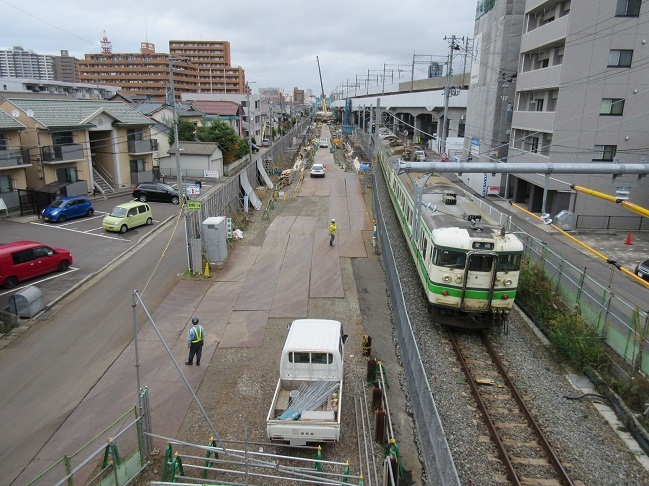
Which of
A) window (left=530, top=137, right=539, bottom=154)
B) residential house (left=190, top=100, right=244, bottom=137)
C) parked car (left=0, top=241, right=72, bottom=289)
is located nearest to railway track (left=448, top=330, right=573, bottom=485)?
parked car (left=0, top=241, right=72, bottom=289)

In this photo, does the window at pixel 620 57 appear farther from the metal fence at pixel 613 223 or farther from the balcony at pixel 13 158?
the balcony at pixel 13 158

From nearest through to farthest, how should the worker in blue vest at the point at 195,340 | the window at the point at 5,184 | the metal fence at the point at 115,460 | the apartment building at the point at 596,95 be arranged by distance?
the metal fence at the point at 115,460
the worker in blue vest at the point at 195,340
the apartment building at the point at 596,95
the window at the point at 5,184

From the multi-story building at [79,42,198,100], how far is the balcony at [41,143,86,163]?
66.3 m

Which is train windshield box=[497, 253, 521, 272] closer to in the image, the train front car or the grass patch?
the train front car

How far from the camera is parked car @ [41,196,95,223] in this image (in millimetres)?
24922

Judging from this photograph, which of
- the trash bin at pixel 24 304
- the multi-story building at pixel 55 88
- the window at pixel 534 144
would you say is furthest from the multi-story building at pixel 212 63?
the trash bin at pixel 24 304

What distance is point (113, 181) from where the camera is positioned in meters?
34.2

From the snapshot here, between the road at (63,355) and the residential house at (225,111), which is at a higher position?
→ the residential house at (225,111)

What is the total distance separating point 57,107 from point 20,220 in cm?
954

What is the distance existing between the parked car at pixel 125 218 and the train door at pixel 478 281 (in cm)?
1755

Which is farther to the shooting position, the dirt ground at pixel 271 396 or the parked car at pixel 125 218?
the parked car at pixel 125 218

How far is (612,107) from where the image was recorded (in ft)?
84.2

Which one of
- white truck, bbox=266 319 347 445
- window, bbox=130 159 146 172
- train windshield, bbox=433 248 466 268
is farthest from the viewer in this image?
window, bbox=130 159 146 172

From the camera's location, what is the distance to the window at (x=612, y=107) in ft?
83.5
